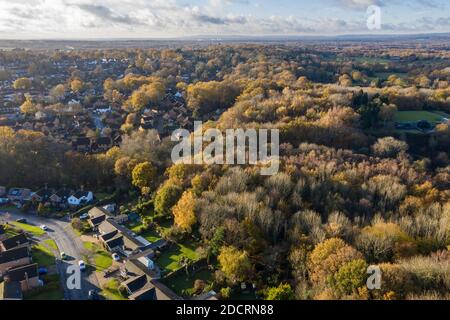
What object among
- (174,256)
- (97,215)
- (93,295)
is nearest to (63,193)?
(97,215)

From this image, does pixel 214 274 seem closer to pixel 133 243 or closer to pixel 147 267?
pixel 147 267

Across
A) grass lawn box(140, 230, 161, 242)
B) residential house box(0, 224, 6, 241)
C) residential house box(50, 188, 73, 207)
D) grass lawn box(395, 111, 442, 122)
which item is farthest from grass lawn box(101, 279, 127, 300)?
grass lawn box(395, 111, 442, 122)

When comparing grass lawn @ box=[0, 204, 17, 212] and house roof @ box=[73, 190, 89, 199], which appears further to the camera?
house roof @ box=[73, 190, 89, 199]

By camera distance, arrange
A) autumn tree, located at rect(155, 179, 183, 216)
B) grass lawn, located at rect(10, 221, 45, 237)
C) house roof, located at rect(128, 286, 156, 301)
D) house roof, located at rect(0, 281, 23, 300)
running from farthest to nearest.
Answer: autumn tree, located at rect(155, 179, 183, 216) < grass lawn, located at rect(10, 221, 45, 237) < house roof, located at rect(128, 286, 156, 301) < house roof, located at rect(0, 281, 23, 300)

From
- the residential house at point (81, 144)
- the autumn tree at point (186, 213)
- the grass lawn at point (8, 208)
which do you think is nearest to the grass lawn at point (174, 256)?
the autumn tree at point (186, 213)

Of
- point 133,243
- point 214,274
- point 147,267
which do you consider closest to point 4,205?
point 133,243

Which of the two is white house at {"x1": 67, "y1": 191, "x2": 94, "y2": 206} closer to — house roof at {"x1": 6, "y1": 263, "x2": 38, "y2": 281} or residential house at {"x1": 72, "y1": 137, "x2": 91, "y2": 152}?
house roof at {"x1": 6, "y1": 263, "x2": 38, "y2": 281}
